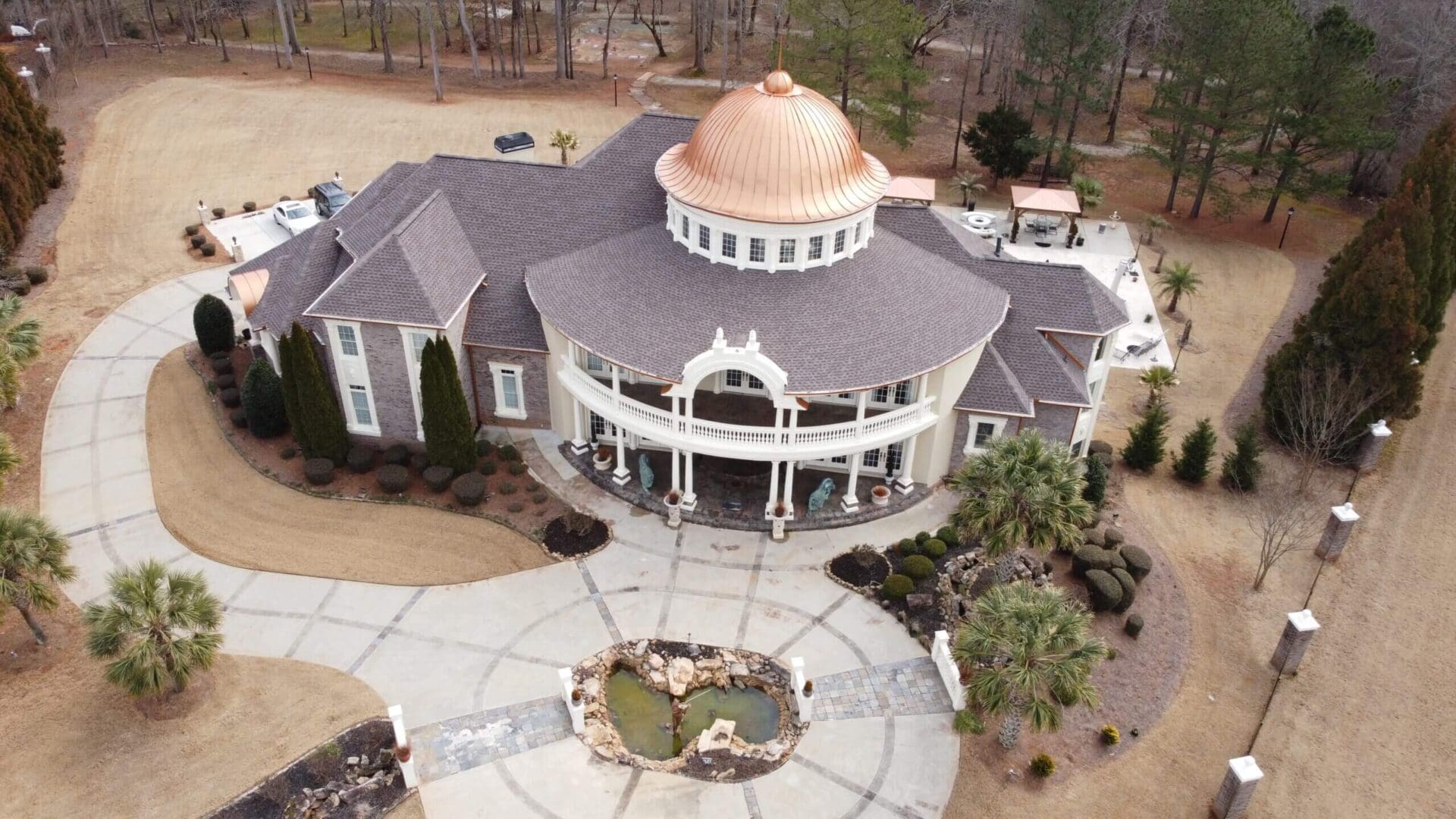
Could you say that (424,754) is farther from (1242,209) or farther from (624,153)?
(1242,209)

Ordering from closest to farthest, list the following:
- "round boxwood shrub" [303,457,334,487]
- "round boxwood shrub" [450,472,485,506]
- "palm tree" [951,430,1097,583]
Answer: "palm tree" [951,430,1097,583]
"round boxwood shrub" [450,472,485,506]
"round boxwood shrub" [303,457,334,487]

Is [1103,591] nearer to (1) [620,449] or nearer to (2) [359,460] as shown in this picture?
(1) [620,449]

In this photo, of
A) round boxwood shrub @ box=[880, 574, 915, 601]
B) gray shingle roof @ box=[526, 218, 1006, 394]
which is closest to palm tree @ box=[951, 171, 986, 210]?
gray shingle roof @ box=[526, 218, 1006, 394]

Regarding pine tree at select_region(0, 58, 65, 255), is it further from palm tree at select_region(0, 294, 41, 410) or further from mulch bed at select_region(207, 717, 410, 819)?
mulch bed at select_region(207, 717, 410, 819)

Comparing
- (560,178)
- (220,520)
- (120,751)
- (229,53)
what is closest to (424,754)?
(120,751)

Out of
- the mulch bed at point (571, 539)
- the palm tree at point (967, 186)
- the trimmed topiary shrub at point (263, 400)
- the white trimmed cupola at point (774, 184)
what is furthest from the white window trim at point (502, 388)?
the palm tree at point (967, 186)

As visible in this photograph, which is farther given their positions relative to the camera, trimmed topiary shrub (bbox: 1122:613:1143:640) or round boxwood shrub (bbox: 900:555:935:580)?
round boxwood shrub (bbox: 900:555:935:580)
